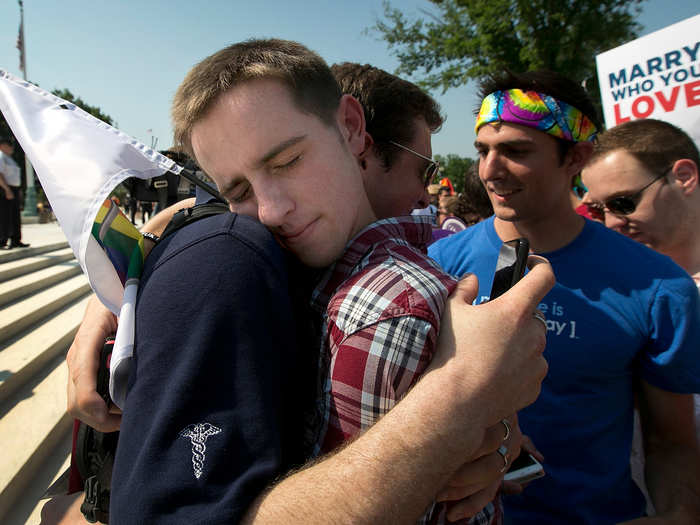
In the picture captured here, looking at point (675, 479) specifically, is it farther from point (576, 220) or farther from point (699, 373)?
point (576, 220)

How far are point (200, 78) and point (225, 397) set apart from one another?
83cm

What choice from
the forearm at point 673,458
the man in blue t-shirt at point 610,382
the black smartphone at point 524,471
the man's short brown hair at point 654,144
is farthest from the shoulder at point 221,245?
the man's short brown hair at point 654,144

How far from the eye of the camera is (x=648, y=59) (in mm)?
3994

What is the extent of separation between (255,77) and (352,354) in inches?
29.5

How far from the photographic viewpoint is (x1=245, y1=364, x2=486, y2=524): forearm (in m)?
0.76

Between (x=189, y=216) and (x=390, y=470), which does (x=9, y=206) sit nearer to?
(x=189, y=216)

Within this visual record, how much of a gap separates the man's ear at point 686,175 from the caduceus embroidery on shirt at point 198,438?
10.4ft

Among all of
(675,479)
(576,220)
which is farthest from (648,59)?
(675,479)

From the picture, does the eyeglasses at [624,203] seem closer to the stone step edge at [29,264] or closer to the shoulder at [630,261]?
the shoulder at [630,261]

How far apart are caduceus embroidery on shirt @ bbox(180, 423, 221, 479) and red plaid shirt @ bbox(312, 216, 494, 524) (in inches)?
9.9

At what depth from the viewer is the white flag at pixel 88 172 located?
107 cm

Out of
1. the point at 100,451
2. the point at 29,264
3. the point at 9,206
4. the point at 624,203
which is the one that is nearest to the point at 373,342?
the point at 100,451

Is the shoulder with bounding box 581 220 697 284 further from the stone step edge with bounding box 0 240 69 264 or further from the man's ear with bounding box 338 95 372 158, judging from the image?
the stone step edge with bounding box 0 240 69 264

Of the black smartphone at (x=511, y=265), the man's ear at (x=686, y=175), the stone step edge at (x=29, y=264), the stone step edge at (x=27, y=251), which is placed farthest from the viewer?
the stone step edge at (x=27, y=251)
